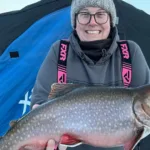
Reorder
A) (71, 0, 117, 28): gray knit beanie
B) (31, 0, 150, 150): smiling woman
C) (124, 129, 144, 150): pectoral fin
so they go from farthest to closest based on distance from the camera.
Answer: (71, 0, 117, 28): gray knit beanie < (31, 0, 150, 150): smiling woman < (124, 129, 144, 150): pectoral fin

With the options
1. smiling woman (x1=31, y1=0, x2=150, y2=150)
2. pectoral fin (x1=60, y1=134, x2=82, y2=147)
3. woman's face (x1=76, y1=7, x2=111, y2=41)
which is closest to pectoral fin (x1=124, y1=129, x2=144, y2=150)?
pectoral fin (x1=60, y1=134, x2=82, y2=147)

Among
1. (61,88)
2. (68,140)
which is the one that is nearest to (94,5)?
(61,88)

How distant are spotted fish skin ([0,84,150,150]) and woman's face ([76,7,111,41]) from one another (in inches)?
20.6

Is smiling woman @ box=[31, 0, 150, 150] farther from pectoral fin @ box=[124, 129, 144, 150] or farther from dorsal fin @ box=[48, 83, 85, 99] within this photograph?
pectoral fin @ box=[124, 129, 144, 150]

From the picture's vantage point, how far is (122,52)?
3373mm

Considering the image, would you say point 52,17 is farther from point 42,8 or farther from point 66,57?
point 66,57

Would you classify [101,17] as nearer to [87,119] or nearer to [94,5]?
[94,5]

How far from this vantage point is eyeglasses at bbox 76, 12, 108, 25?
3357 mm

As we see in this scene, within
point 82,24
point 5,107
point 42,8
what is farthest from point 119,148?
point 42,8

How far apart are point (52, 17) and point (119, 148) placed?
2627 mm

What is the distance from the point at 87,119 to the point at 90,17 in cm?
85

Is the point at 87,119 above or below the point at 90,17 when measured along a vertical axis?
below

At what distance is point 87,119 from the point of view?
2979 millimetres

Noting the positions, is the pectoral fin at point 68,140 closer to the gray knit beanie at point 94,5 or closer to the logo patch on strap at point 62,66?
the logo patch on strap at point 62,66
